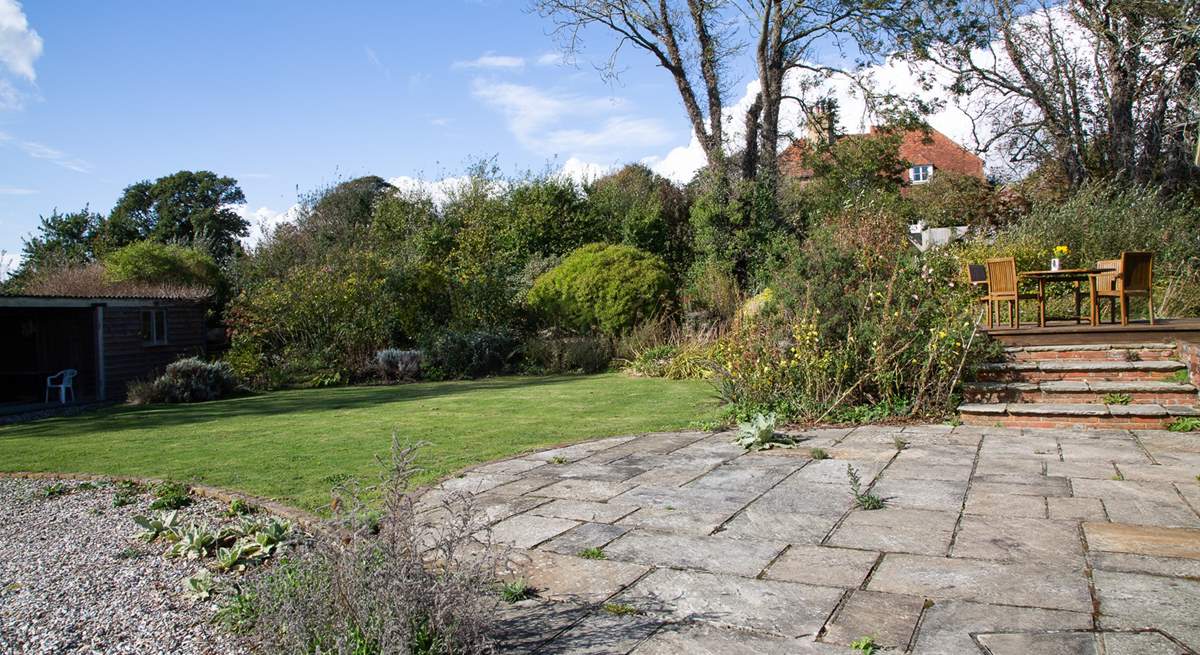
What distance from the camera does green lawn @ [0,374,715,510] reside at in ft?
20.0

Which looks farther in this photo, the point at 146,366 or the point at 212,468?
the point at 146,366

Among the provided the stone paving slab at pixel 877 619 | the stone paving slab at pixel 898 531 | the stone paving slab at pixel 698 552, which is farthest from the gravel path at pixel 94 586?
the stone paving slab at pixel 898 531

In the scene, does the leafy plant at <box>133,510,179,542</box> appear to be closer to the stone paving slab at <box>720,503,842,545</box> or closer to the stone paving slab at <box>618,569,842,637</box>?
the stone paving slab at <box>618,569,842,637</box>

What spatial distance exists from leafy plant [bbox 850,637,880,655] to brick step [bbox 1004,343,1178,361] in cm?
654

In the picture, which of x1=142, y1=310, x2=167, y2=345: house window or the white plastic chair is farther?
x1=142, y1=310, x2=167, y2=345: house window

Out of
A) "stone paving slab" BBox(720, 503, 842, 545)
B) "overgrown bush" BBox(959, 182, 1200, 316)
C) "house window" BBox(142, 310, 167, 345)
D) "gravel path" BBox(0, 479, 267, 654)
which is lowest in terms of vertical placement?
"gravel path" BBox(0, 479, 267, 654)

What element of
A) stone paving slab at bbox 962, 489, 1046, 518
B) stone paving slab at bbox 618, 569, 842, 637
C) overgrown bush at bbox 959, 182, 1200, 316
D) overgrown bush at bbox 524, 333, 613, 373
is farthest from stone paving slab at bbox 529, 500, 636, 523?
overgrown bush at bbox 959, 182, 1200, 316

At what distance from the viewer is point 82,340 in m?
14.9

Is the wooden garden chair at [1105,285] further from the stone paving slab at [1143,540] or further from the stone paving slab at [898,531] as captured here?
the stone paving slab at [898,531]

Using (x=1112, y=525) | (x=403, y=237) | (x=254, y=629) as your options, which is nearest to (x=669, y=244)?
(x=403, y=237)

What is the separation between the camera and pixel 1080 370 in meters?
7.90

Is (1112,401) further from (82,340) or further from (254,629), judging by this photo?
(82,340)

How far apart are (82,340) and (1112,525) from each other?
1629 centimetres

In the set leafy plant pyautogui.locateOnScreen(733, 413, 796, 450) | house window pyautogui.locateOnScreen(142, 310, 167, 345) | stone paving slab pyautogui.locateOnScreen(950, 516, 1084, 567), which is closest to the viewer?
stone paving slab pyautogui.locateOnScreen(950, 516, 1084, 567)
